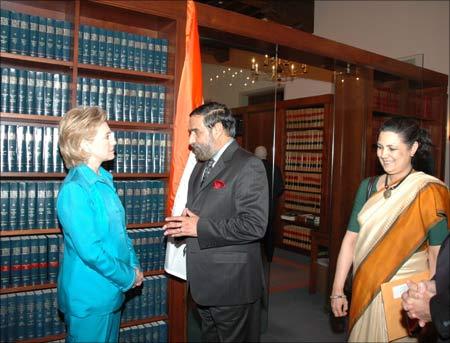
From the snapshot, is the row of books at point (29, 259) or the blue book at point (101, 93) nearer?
the row of books at point (29, 259)

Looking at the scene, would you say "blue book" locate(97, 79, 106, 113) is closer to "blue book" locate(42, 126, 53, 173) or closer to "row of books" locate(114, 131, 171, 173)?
"row of books" locate(114, 131, 171, 173)

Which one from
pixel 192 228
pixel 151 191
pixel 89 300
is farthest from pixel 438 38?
pixel 89 300

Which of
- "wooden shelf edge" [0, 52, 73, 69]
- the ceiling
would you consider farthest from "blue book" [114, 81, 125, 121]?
the ceiling

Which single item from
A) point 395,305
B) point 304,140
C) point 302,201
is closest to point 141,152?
point 395,305

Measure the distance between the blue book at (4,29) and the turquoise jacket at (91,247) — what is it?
102 cm

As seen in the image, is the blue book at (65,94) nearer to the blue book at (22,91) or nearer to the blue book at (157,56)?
the blue book at (22,91)

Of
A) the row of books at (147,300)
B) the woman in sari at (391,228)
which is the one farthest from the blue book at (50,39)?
the woman in sari at (391,228)

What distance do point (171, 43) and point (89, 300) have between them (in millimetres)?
1758

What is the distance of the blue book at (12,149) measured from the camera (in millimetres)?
2234

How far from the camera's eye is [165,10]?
8.30 feet

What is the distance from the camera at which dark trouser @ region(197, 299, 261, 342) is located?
1.92 meters

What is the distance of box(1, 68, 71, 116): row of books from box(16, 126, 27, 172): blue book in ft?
0.36

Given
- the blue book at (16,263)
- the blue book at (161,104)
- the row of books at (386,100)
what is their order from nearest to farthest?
the blue book at (16,263), the blue book at (161,104), the row of books at (386,100)

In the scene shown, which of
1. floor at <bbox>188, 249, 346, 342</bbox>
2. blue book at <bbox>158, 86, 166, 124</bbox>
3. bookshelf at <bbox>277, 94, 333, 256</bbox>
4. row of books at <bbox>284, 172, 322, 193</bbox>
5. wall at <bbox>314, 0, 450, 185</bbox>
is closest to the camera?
blue book at <bbox>158, 86, 166, 124</bbox>
